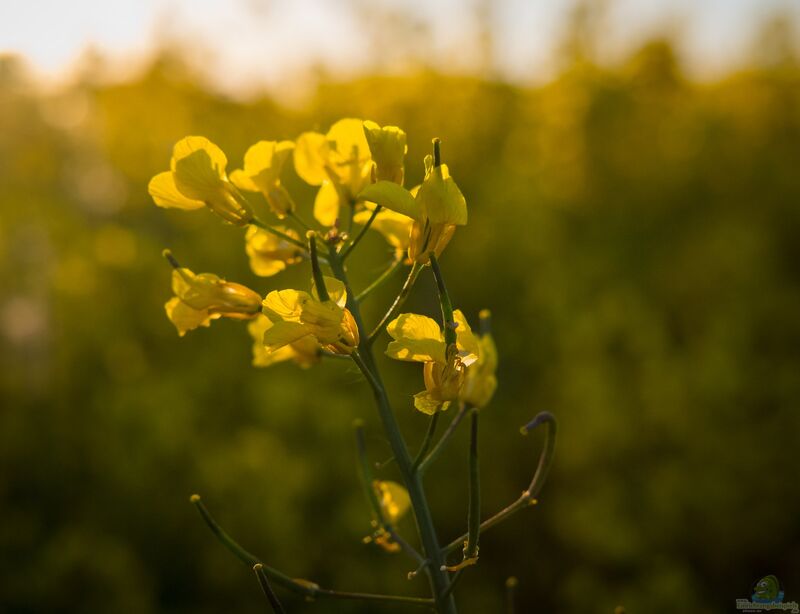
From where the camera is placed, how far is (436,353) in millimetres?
876

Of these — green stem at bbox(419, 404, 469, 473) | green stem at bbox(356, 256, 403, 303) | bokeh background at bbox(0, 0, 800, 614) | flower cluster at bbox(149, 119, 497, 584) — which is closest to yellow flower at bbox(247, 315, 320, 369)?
flower cluster at bbox(149, 119, 497, 584)

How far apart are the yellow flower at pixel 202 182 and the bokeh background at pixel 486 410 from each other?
445 centimetres

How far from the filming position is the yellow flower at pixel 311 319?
86 centimetres

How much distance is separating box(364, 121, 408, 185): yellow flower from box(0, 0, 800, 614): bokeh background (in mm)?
4627

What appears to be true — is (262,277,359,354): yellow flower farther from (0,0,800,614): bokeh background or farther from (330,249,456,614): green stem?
(0,0,800,614): bokeh background

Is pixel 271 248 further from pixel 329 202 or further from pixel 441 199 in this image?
pixel 441 199

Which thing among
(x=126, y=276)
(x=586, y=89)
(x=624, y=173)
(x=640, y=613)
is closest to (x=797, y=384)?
(x=640, y=613)

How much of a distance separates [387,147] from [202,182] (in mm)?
235

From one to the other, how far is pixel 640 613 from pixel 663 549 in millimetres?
536

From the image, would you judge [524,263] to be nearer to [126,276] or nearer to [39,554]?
[126,276]

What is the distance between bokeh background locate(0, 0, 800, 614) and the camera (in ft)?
20.3

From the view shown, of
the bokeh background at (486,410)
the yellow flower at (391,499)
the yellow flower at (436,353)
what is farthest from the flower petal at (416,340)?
the bokeh background at (486,410)

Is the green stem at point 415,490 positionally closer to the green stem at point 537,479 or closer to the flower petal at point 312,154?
the green stem at point 537,479

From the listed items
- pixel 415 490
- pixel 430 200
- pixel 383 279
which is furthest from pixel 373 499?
pixel 430 200
